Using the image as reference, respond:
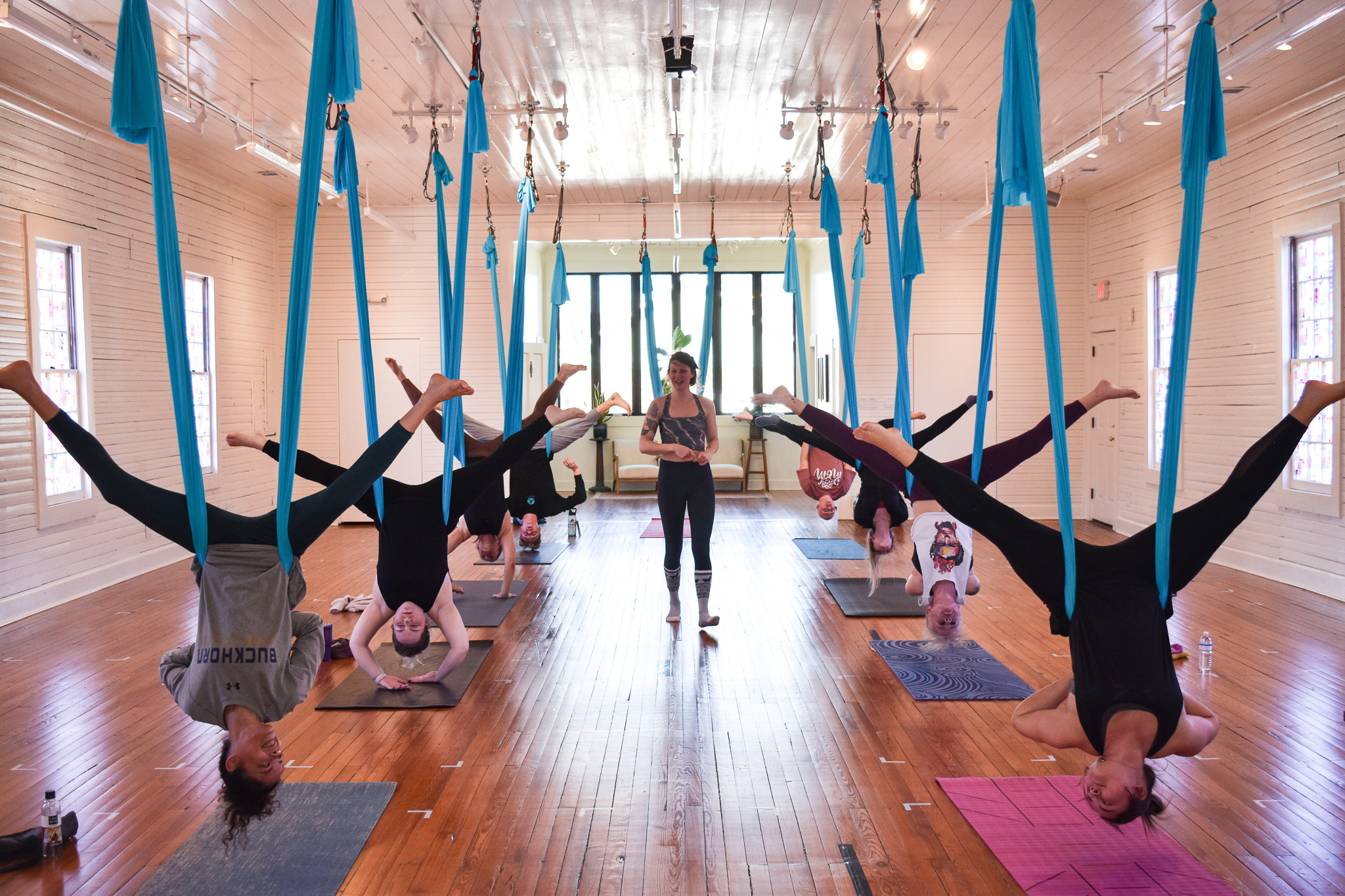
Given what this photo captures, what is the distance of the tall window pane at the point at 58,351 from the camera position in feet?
19.9

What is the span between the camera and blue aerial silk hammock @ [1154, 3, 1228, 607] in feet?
8.34

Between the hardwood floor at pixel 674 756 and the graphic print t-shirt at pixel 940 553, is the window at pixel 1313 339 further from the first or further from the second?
the graphic print t-shirt at pixel 940 553

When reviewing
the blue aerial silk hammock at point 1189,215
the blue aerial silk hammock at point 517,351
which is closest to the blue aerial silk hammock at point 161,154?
the blue aerial silk hammock at point 517,351

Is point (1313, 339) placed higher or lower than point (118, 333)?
lower

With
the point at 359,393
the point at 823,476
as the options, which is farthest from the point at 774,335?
the point at 823,476

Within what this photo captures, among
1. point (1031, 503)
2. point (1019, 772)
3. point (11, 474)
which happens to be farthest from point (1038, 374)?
point (11, 474)

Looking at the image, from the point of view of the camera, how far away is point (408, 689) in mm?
4230

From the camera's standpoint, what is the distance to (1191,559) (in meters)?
2.64

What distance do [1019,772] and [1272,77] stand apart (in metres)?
5.46

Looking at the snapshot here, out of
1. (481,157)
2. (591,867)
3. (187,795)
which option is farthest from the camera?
(481,157)

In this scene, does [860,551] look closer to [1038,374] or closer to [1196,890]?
[1038,374]

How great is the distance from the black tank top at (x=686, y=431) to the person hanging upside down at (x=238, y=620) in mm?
2639

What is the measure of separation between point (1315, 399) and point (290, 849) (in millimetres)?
3652

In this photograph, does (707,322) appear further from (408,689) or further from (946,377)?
(946,377)
